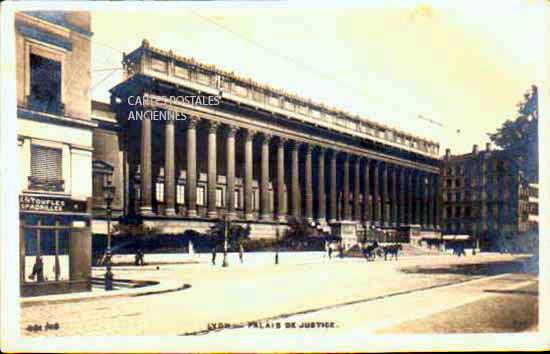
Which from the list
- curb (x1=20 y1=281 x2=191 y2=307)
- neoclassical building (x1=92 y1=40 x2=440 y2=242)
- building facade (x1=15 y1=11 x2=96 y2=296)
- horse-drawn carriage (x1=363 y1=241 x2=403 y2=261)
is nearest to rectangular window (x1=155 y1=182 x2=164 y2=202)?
neoclassical building (x1=92 y1=40 x2=440 y2=242)

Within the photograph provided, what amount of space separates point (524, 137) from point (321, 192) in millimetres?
25028

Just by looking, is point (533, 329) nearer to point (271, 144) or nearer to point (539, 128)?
point (539, 128)

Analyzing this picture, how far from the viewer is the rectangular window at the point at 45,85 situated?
1131 cm

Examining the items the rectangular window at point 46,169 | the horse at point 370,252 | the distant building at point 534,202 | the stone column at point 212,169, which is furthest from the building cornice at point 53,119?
the horse at point 370,252

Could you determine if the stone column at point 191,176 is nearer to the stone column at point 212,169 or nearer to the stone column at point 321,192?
the stone column at point 212,169

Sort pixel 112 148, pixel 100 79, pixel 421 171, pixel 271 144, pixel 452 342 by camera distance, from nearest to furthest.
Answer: pixel 452 342 < pixel 100 79 < pixel 112 148 < pixel 421 171 < pixel 271 144

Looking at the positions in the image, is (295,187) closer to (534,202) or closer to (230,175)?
(230,175)

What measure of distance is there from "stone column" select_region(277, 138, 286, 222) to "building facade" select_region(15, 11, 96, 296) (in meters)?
22.9

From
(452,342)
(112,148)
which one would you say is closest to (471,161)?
(452,342)

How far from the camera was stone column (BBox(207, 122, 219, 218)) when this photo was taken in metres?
29.0

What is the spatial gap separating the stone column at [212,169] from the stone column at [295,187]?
6325 millimetres

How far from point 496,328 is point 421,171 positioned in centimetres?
1902

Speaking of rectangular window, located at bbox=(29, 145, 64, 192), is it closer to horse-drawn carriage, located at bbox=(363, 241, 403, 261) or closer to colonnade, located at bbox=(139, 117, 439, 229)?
colonnade, located at bbox=(139, 117, 439, 229)

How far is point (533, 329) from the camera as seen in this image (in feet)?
33.1
